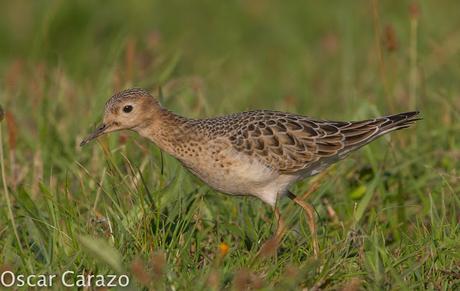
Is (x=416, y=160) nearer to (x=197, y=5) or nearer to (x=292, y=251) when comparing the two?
(x=292, y=251)

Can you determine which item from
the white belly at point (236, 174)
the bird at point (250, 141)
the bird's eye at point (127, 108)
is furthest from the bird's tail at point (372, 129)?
the bird's eye at point (127, 108)

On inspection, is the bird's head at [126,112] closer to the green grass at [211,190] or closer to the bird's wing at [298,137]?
the green grass at [211,190]

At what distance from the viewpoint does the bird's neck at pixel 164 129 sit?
698cm

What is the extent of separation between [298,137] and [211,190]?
86cm

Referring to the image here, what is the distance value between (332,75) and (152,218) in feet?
20.5

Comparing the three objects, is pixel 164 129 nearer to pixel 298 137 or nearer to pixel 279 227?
pixel 298 137

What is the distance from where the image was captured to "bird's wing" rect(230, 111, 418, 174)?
6934 millimetres

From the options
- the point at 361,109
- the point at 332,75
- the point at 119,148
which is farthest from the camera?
the point at 332,75

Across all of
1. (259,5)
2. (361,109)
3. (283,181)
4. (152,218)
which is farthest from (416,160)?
(259,5)

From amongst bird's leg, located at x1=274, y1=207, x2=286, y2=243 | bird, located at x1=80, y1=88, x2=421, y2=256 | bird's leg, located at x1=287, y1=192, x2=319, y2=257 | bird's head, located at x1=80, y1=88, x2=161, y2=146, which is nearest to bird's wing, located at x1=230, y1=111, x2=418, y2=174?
bird, located at x1=80, y1=88, x2=421, y2=256

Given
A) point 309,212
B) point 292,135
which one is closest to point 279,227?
point 309,212

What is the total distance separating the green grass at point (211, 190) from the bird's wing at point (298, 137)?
41 centimetres

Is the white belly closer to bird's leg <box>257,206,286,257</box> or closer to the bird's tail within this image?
bird's leg <box>257,206,286,257</box>

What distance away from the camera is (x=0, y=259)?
6.11 metres
